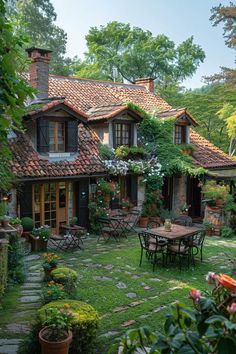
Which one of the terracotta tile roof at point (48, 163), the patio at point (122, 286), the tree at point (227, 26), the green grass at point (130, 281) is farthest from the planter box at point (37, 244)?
the tree at point (227, 26)

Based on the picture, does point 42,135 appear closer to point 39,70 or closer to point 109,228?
point 39,70

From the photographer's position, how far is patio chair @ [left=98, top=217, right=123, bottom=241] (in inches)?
547

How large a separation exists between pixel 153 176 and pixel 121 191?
1.60 metres

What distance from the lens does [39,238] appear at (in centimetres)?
1216

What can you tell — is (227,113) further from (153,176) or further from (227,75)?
(153,176)

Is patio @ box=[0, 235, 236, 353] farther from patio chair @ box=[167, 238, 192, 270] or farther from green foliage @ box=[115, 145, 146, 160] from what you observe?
green foliage @ box=[115, 145, 146, 160]

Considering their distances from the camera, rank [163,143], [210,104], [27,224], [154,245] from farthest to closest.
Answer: [210,104] < [163,143] < [27,224] < [154,245]

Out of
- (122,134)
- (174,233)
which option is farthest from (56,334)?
(122,134)

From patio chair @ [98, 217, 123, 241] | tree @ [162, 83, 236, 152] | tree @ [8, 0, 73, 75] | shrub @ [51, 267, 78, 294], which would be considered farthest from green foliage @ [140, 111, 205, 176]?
tree @ [8, 0, 73, 75]

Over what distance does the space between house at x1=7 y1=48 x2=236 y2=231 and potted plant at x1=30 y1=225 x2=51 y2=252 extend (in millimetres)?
1058

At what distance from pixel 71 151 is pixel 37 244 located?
4.08m

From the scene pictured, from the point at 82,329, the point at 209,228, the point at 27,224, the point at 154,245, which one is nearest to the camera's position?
the point at 82,329

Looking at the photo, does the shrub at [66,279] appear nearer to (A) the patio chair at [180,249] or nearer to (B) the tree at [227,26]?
(A) the patio chair at [180,249]

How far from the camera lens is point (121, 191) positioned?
1667cm
